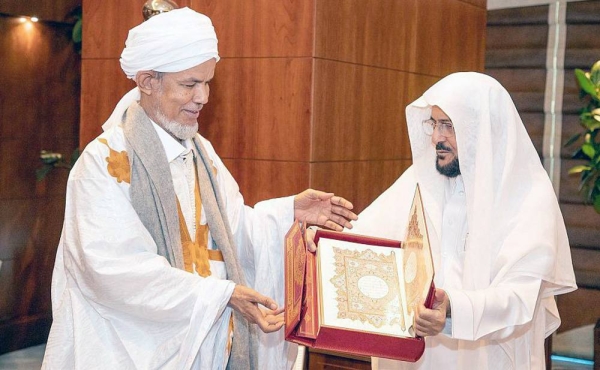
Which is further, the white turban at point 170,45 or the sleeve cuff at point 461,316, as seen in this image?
the white turban at point 170,45

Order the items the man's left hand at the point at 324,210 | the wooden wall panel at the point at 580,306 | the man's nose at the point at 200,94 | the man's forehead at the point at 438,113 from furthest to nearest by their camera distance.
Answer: the wooden wall panel at the point at 580,306 < the man's left hand at the point at 324,210 < the man's forehead at the point at 438,113 < the man's nose at the point at 200,94

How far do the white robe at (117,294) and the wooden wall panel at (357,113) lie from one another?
209 centimetres

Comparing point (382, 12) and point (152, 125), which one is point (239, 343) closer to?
point (152, 125)

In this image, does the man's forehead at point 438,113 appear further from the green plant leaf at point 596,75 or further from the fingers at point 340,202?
the green plant leaf at point 596,75

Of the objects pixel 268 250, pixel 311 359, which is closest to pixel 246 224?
pixel 268 250

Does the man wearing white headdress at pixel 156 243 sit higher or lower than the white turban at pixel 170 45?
lower

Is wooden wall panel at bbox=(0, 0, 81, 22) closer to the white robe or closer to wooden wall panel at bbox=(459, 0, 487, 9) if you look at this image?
wooden wall panel at bbox=(459, 0, 487, 9)

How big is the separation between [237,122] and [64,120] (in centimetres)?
229

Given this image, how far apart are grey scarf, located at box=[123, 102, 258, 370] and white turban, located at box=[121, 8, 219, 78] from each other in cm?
17

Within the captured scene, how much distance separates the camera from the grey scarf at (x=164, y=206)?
2.87 metres

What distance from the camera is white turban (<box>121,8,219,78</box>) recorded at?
9.56 feet

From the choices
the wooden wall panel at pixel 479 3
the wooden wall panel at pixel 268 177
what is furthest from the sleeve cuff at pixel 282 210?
the wooden wall panel at pixel 479 3

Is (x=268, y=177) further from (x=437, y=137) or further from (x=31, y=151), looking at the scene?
(x=31, y=151)

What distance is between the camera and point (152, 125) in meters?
3.00
